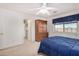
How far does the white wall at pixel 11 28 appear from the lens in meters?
1.73

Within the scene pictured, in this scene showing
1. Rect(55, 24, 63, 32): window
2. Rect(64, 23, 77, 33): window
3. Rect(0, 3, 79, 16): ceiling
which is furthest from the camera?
Rect(55, 24, 63, 32): window

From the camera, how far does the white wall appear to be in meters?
1.73

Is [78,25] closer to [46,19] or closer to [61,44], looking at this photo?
[61,44]

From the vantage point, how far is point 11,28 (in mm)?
1854

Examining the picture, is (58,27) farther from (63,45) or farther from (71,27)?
(63,45)

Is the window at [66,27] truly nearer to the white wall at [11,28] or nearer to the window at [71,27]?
the window at [71,27]


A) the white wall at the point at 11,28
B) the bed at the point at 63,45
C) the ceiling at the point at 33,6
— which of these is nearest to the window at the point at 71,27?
the bed at the point at 63,45

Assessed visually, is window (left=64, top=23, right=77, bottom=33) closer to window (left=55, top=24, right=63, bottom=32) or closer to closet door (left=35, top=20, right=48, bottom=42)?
window (left=55, top=24, right=63, bottom=32)

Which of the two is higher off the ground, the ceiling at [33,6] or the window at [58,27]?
the ceiling at [33,6]

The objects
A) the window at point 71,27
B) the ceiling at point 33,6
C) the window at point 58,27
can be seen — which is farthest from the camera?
the window at point 58,27

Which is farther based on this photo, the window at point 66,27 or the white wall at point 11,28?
the white wall at point 11,28

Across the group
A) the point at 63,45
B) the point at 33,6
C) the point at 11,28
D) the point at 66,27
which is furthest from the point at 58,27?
the point at 11,28

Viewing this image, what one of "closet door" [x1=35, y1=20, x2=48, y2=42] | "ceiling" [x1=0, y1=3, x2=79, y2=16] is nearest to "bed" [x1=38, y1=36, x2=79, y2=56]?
"closet door" [x1=35, y1=20, x2=48, y2=42]

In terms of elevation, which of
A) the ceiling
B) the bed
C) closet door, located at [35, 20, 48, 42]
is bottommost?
the bed
